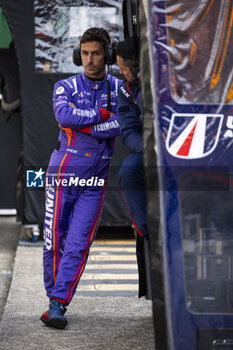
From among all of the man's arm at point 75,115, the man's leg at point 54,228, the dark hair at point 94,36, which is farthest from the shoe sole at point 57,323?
the dark hair at point 94,36

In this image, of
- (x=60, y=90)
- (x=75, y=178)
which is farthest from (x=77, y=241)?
(x=60, y=90)

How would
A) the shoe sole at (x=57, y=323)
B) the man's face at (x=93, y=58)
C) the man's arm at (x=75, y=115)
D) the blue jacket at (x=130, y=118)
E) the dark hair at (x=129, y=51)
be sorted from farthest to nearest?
the man's face at (x=93, y=58) → the man's arm at (x=75, y=115) → the shoe sole at (x=57, y=323) → the dark hair at (x=129, y=51) → the blue jacket at (x=130, y=118)

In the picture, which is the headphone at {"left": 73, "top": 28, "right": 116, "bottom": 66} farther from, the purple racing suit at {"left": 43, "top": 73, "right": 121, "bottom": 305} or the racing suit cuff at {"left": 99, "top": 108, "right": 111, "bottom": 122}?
the racing suit cuff at {"left": 99, "top": 108, "right": 111, "bottom": 122}

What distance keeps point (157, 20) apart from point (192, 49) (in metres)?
0.20

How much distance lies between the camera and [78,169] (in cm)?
479

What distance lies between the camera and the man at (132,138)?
393 centimetres

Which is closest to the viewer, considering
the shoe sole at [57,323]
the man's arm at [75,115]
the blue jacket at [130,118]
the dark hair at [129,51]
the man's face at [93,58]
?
the blue jacket at [130,118]

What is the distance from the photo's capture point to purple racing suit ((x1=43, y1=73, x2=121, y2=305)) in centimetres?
475

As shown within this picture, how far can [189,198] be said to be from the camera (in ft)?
10.4

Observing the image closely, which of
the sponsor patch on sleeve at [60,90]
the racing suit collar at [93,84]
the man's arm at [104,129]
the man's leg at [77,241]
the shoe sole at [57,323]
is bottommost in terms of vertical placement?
the shoe sole at [57,323]

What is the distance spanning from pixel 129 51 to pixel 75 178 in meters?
0.97

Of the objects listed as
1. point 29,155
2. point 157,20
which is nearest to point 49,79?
point 29,155

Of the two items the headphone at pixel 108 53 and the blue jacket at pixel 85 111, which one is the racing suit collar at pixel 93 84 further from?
the headphone at pixel 108 53

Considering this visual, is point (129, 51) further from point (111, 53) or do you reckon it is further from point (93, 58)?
point (93, 58)
